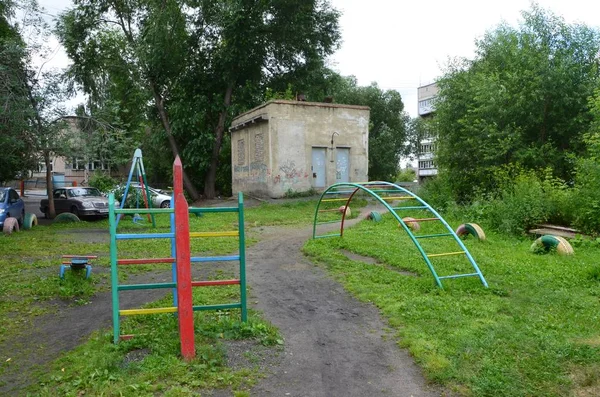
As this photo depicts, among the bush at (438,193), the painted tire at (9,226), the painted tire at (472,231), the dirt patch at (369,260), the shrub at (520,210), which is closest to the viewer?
the dirt patch at (369,260)

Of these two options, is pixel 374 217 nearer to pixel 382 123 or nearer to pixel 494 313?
pixel 494 313

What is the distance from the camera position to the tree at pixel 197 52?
2519cm

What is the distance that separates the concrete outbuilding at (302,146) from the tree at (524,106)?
196 inches

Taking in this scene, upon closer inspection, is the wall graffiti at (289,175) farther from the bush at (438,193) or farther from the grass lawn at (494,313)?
the grass lawn at (494,313)

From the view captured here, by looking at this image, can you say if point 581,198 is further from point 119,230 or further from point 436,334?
point 119,230

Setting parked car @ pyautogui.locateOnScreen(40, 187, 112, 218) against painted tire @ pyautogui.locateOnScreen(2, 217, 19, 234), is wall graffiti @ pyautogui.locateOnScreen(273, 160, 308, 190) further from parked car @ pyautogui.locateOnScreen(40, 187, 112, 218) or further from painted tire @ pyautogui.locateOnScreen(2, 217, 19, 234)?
painted tire @ pyautogui.locateOnScreen(2, 217, 19, 234)

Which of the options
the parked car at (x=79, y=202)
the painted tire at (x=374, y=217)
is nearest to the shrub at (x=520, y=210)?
the painted tire at (x=374, y=217)

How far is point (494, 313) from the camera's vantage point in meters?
6.05

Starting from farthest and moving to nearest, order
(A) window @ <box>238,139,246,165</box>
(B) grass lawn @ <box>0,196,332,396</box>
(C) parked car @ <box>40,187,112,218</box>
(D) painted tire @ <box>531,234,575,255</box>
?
(A) window @ <box>238,139,246,165</box>
(C) parked car @ <box>40,187,112,218</box>
(D) painted tire @ <box>531,234,575,255</box>
(B) grass lawn @ <box>0,196,332,396</box>

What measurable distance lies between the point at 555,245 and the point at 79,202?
16.9 m

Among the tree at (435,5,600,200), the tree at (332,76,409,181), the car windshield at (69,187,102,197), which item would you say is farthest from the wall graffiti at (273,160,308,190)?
the tree at (332,76,409,181)

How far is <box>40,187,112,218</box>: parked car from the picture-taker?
63.9 ft

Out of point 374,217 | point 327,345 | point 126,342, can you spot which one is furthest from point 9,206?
point 327,345

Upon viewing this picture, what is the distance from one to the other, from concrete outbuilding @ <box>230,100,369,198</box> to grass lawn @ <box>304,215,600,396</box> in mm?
11655
